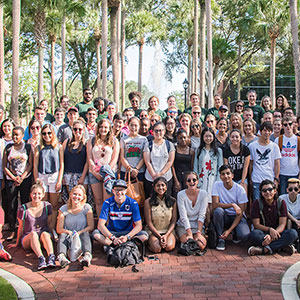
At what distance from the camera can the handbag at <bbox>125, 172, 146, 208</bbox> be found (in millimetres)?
7102

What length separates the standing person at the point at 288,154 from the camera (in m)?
7.63

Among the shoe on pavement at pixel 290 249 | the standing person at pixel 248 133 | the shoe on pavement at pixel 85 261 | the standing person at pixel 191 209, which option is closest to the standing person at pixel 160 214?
the standing person at pixel 191 209

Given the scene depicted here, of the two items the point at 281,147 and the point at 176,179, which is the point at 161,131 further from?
the point at 281,147

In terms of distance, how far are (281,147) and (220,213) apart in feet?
6.43

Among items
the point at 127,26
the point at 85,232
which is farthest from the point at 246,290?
the point at 127,26

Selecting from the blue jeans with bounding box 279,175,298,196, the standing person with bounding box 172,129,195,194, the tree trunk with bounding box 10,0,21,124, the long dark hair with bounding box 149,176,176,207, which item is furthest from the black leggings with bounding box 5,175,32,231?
the tree trunk with bounding box 10,0,21,124

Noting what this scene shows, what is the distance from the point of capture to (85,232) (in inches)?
252

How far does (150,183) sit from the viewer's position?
24.1 ft

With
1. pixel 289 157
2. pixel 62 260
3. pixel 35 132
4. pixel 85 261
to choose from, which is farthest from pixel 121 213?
pixel 289 157

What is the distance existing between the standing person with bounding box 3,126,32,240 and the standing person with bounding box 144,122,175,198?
7.26 feet

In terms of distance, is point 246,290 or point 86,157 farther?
point 86,157

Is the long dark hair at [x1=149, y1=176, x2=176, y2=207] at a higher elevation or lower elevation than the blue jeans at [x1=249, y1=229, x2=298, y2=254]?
higher

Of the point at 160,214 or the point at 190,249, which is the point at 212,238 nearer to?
the point at 190,249

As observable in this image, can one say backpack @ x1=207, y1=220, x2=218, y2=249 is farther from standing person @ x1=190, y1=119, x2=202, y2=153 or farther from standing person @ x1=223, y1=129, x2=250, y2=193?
standing person @ x1=190, y1=119, x2=202, y2=153
